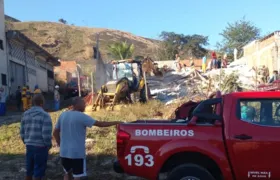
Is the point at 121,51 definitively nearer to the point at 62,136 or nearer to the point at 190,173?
the point at 62,136

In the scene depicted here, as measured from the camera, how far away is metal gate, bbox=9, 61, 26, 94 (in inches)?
1045

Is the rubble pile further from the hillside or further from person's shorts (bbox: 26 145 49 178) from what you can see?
the hillside

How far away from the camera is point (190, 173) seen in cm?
577

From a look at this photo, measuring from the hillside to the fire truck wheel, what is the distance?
198 ft

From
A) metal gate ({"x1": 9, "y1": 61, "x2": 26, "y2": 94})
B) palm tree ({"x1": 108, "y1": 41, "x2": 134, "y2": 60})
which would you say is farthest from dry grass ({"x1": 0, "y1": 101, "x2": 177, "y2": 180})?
palm tree ({"x1": 108, "y1": 41, "x2": 134, "y2": 60})

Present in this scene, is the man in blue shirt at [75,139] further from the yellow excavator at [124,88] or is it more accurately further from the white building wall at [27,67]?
the white building wall at [27,67]

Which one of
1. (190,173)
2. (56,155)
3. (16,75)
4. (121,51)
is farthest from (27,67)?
(190,173)

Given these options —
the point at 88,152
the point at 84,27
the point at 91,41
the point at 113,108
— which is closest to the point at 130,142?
the point at 88,152

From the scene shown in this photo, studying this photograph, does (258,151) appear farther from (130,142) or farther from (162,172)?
(130,142)

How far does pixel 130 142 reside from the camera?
594 centimetres

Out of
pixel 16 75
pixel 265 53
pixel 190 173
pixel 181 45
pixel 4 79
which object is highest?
pixel 181 45

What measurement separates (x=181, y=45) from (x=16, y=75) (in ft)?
133

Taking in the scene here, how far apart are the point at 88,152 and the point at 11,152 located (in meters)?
2.23

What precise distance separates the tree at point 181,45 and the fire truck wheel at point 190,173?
5468cm
